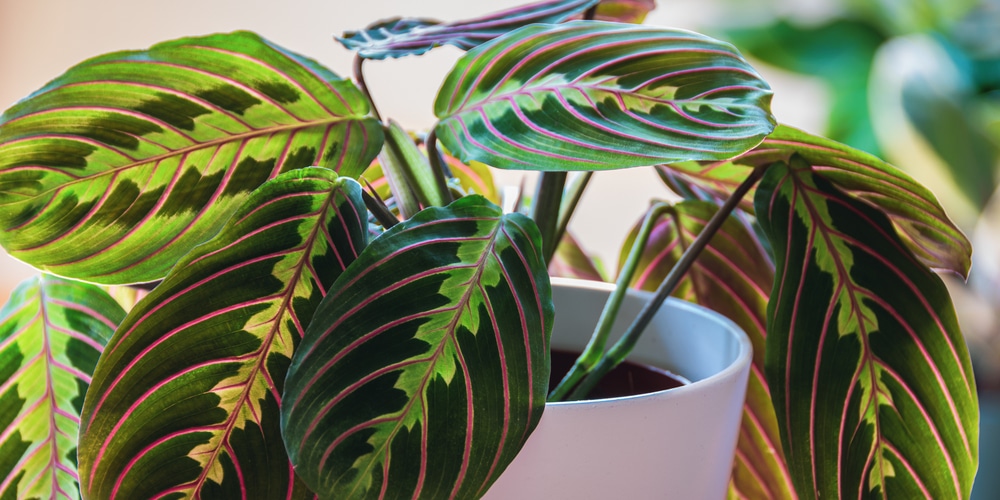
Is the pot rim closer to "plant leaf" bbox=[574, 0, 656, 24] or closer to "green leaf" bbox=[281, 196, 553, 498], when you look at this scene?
"green leaf" bbox=[281, 196, 553, 498]

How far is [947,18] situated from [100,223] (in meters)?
1.81

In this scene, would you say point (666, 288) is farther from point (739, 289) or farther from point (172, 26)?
point (172, 26)

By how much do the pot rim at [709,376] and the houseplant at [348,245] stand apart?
0.08ft

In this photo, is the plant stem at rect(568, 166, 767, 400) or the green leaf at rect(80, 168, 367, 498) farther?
the plant stem at rect(568, 166, 767, 400)

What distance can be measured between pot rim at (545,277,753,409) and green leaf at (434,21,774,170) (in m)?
0.10

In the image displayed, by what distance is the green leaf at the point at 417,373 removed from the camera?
30 centimetres

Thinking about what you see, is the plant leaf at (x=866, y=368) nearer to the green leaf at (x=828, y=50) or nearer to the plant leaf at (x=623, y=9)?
the plant leaf at (x=623, y=9)

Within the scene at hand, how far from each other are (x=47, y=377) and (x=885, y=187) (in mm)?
469

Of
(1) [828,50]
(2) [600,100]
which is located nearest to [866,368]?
(2) [600,100]

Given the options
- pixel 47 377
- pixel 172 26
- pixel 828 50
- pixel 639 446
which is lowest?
pixel 828 50

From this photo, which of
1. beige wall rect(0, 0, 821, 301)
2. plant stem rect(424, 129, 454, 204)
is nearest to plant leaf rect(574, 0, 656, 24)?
plant stem rect(424, 129, 454, 204)

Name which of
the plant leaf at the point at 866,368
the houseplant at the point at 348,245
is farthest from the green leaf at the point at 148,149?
the plant leaf at the point at 866,368

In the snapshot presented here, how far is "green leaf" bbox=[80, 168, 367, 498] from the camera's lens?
1.05ft

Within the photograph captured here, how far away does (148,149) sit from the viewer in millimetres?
380
